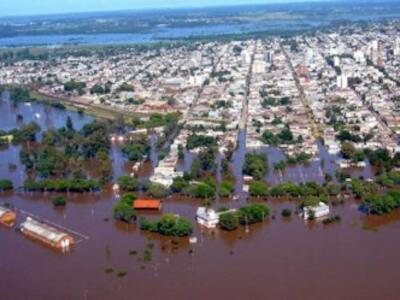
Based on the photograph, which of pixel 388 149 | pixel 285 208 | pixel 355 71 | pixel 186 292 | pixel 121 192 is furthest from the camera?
pixel 355 71

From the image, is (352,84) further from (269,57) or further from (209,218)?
(209,218)

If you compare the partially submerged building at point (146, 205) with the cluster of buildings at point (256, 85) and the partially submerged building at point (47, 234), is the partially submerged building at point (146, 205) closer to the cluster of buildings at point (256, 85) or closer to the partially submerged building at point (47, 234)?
the cluster of buildings at point (256, 85)

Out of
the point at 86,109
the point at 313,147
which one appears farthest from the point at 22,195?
the point at 86,109

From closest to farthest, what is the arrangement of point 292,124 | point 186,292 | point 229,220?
point 186,292, point 229,220, point 292,124

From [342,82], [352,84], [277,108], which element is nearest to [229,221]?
[277,108]

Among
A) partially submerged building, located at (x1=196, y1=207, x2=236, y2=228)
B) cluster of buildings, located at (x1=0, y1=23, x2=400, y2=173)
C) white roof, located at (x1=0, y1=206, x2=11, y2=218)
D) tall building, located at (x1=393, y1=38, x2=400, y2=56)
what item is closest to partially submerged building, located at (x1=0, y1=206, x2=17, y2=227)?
white roof, located at (x1=0, y1=206, x2=11, y2=218)

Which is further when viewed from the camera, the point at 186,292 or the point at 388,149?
the point at 388,149

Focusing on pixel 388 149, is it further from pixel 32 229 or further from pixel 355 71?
pixel 355 71

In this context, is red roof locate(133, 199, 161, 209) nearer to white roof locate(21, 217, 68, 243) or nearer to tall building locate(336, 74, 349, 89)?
white roof locate(21, 217, 68, 243)
